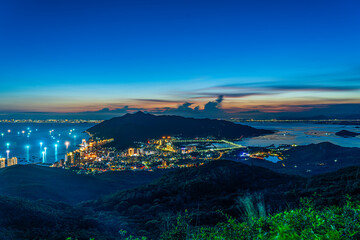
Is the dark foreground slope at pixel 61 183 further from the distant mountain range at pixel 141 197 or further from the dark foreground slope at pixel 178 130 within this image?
the dark foreground slope at pixel 178 130

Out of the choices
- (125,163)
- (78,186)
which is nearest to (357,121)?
(125,163)

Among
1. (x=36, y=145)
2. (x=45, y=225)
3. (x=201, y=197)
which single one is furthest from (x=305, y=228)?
(x=36, y=145)

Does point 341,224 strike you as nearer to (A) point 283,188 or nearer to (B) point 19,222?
(B) point 19,222

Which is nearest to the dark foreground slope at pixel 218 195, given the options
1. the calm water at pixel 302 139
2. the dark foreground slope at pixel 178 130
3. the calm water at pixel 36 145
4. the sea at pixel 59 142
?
the sea at pixel 59 142

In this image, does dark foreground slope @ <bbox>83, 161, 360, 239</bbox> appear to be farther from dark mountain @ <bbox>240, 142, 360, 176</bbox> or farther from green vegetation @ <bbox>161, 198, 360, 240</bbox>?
dark mountain @ <bbox>240, 142, 360, 176</bbox>

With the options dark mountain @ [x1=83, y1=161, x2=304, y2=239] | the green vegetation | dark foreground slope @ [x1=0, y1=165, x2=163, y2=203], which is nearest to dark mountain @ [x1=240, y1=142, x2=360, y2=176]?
dark mountain @ [x1=83, y1=161, x2=304, y2=239]
